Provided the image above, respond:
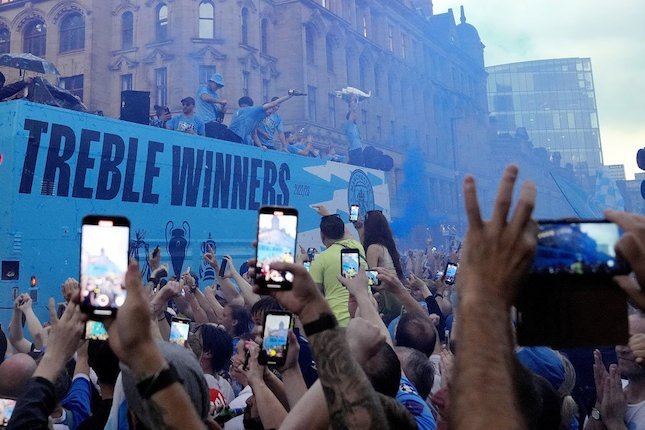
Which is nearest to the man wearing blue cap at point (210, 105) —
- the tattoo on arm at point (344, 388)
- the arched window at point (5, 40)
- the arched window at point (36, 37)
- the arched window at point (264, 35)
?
the arched window at point (264, 35)

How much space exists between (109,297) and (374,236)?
13.7 feet

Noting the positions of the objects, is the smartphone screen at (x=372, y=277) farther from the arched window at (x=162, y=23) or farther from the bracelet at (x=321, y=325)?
the arched window at (x=162, y=23)

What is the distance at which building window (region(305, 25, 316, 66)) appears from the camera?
1297 inches

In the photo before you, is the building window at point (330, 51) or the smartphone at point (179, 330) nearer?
the smartphone at point (179, 330)

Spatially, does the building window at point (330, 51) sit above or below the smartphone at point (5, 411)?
above

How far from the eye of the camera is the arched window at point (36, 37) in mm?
29859

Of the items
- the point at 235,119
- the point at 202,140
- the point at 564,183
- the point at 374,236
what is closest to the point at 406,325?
the point at 374,236

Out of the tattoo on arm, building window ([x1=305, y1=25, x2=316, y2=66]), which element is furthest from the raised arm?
building window ([x1=305, y1=25, x2=316, y2=66])

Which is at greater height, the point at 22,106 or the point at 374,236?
→ the point at 22,106

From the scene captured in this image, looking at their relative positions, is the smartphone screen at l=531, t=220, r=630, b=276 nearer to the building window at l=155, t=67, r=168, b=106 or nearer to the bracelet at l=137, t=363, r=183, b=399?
the bracelet at l=137, t=363, r=183, b=399

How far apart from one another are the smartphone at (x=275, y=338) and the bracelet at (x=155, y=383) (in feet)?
3.34

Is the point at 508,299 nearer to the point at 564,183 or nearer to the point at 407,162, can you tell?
the point at 564,183

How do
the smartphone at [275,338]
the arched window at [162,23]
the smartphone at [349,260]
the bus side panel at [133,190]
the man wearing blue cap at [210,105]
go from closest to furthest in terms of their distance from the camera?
the smartphone at [275,338], the smartphone at [349,260], the bus side panel at [133,190], the man wearing blue cap at [210,105], the arched window at [162,23]

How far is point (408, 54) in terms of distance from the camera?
151 ft
